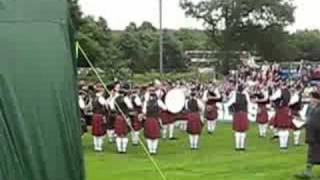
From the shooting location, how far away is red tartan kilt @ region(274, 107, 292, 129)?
18.9 meters

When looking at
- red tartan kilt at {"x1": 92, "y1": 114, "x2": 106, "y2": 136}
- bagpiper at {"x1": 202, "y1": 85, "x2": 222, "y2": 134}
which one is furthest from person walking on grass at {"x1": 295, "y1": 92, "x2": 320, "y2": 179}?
bagpiper at {"x1": 202, "y1": 85, "x2": 222, "y2": 134}

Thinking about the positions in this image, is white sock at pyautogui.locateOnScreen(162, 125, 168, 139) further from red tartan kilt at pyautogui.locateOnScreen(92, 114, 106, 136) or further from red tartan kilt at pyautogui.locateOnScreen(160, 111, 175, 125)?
red tartan kilt at pyautogui.locateOnScreen(92, 114, 106, 136)

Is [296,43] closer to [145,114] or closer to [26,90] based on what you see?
[145,114]

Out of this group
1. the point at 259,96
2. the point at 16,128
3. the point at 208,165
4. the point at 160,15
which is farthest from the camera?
the point at 160,15

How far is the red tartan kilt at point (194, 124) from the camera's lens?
19.3 metres

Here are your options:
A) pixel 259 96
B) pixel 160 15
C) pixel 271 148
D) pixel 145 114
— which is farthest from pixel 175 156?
pixel 160 15

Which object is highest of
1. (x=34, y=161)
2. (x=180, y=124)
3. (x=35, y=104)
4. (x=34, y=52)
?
(x=34, y=52)

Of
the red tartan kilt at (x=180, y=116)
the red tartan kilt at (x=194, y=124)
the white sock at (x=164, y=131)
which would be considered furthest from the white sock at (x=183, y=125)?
the red tartan kilt at (x=194, y=124)

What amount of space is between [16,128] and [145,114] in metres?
→ 12.8

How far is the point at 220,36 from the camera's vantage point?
2584 inches

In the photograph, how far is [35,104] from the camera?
19.5ft

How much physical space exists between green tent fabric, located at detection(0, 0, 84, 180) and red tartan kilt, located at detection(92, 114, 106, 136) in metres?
12.4

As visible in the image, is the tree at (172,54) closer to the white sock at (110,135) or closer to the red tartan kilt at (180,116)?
the red tartan kilt at (180,116)

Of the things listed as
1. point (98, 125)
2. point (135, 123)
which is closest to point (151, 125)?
point (135, 123)
